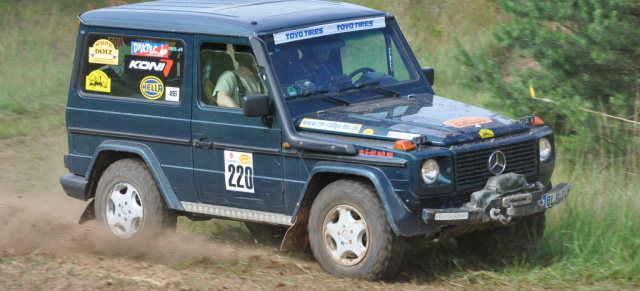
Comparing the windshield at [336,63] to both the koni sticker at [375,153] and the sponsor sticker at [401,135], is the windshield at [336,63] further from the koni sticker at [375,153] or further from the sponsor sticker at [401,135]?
the sponsor sticker at [401,135]

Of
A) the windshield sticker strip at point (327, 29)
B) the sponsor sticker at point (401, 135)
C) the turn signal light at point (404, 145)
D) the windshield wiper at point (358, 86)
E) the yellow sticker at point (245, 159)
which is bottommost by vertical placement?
the yellow sticker at point (245, 159)

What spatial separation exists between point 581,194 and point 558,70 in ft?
5.86

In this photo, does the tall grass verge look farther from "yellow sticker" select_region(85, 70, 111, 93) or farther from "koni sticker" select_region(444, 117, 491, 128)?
"koni sticker" select_region(444, 117, 491, 128)

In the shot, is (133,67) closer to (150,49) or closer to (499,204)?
(150,49)

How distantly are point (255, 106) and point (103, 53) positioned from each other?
69.7 inches

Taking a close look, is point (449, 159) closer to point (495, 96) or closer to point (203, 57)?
point (203, 57)

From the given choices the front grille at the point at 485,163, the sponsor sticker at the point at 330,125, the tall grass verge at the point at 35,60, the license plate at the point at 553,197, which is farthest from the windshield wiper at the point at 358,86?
the tall grass verge at the point at 35,60

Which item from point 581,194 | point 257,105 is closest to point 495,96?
point 581,194

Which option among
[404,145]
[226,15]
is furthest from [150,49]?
[404,145]

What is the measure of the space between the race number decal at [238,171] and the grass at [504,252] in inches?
22.4

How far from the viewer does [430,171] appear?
5.83 metres

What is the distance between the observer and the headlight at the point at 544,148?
21.3 ft

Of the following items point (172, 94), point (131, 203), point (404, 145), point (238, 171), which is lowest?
point (131, 203)

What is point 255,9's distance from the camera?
7121mm
